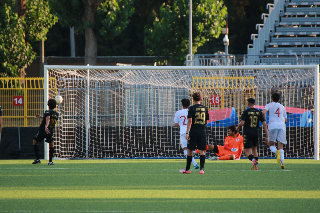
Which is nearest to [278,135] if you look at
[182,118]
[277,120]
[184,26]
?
[277,120]

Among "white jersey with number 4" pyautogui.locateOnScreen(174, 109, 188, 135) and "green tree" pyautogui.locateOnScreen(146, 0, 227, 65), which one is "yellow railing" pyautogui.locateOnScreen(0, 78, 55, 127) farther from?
"green tree" pyautogui.locateOnScreen(146, 0, 227, 65)

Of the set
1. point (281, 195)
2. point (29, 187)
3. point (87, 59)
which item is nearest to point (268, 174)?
point (281, 195)

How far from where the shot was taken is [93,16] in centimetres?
2750

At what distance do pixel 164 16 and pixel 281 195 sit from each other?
81.4ft

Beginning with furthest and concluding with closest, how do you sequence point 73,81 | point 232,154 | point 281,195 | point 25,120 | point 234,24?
1. point 234,24
2. point 25,120
3. point 73,81
4. point 232,154
5. point 281,195

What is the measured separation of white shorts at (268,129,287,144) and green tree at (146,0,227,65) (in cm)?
1920

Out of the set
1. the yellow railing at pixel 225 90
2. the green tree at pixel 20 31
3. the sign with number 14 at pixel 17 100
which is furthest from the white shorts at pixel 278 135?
the green tree at pixel 20 31

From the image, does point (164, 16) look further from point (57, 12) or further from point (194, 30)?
point (57, 12)

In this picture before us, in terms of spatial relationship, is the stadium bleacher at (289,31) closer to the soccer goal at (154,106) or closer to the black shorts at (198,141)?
the soccer goal at (154,106)

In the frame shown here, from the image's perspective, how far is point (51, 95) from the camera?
51.9 ft

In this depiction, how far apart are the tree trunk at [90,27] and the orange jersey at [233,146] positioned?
552 inches

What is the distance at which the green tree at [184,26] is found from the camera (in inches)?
1219

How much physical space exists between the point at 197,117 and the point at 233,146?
15.8ft

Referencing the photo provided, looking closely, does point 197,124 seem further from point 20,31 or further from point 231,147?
point 20,31
